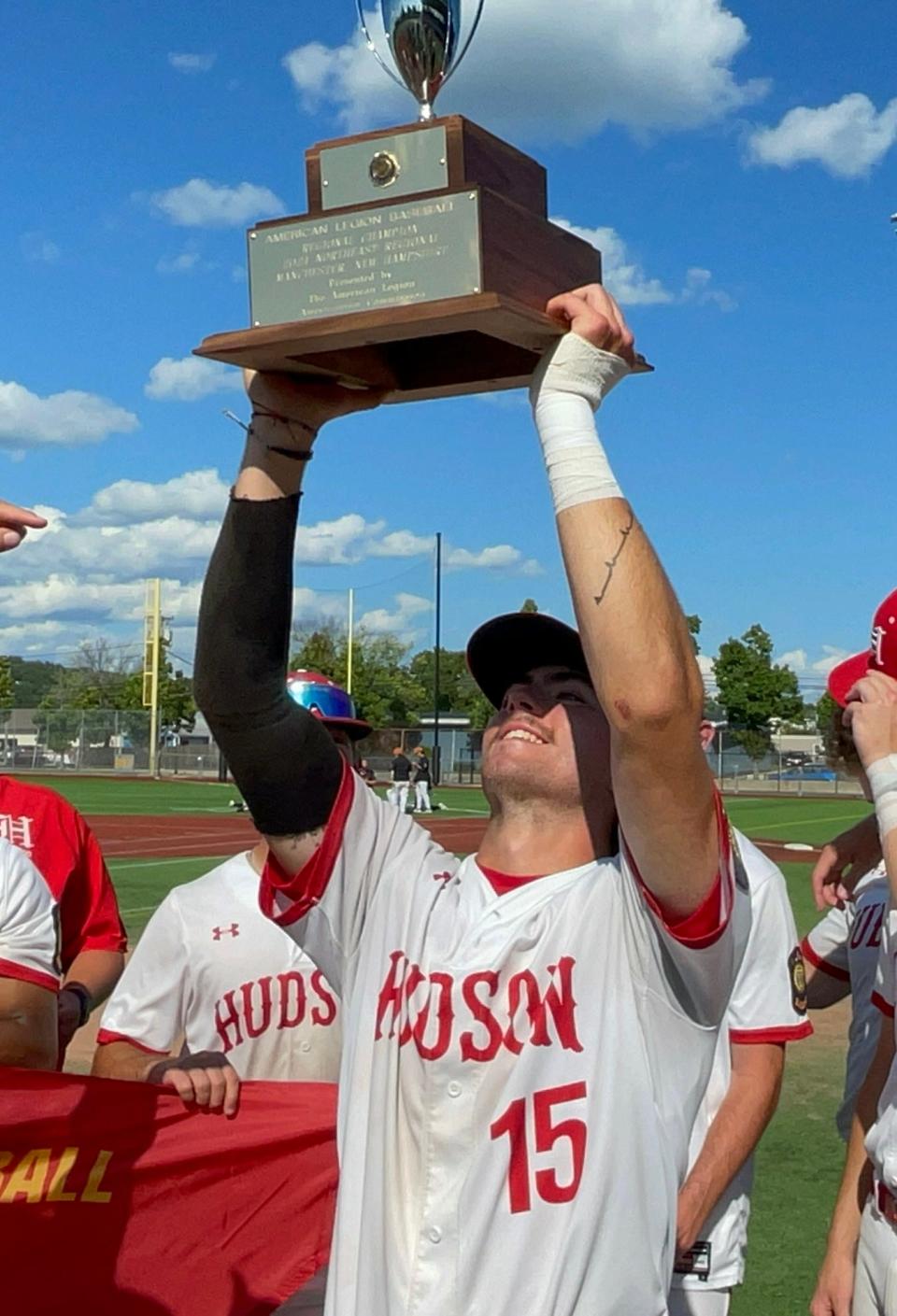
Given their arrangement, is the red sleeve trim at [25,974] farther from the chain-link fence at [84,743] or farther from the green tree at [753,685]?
the green tree at [753,685]

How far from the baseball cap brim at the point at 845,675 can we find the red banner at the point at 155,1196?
1707 mm

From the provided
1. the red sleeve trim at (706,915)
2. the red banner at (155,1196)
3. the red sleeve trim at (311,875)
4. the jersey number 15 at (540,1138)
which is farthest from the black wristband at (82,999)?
the red sleeve trim at (706,915)

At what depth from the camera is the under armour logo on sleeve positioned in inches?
157

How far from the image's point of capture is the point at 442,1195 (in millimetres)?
2453

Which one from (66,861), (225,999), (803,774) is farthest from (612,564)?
(803,774)

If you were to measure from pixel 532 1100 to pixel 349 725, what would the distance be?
7.66 feet

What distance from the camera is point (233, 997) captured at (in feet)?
13.0

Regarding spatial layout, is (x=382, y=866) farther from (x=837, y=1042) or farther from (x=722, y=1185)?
(x=837, y=1042)

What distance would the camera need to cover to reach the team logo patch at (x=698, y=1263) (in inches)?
132

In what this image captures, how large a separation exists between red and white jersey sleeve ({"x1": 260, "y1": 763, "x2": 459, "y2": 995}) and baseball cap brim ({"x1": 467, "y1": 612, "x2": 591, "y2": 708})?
0.41m

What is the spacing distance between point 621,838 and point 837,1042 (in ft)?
25.4

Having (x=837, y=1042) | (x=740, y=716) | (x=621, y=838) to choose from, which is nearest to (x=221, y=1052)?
(x=621, y=838)

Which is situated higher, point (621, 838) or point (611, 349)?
point (611, 349)

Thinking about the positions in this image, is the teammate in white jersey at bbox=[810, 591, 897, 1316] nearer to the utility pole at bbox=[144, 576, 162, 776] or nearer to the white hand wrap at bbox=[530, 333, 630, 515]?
the white hand wrap at bbox=[530, 333, 630, 515]
